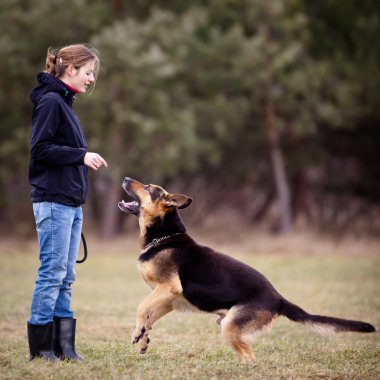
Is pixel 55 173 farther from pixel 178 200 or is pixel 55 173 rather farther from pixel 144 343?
pixel 144 343

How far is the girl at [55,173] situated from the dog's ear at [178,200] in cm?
115

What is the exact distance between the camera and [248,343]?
6070 millimetres

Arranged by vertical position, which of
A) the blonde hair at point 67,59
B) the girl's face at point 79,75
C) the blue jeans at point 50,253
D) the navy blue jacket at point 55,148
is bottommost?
the blue jeans at point 50,253

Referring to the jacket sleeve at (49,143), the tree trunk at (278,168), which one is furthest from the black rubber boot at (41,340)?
the tree trunk at (278,168)

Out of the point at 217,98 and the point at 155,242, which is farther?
the point at 217,98

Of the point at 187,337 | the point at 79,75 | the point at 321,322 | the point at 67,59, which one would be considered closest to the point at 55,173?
the point at 79,75

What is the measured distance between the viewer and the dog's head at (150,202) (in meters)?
6.68

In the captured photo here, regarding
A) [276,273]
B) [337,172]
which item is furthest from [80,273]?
[337,172]

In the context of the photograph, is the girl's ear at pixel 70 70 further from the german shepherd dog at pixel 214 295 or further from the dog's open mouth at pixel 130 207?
the german shepherd dog at pixel 214 295

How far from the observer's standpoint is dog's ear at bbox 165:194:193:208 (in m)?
6.57

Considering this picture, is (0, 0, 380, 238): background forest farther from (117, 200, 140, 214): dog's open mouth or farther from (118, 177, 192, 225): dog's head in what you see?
(117, 200, 140, 214): dog's open mouth


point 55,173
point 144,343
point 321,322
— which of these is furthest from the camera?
point 144,343

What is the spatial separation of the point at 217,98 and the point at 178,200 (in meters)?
15.9

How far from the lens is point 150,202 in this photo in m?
6.84
